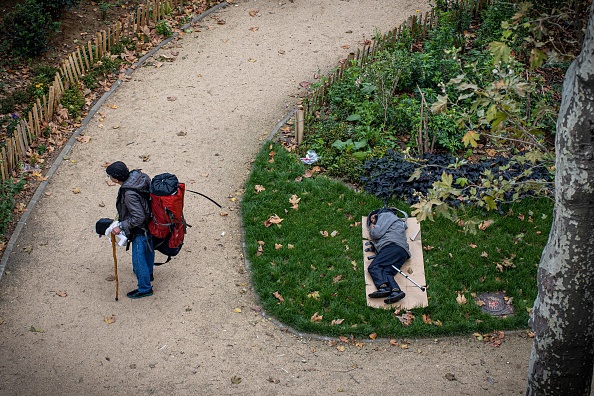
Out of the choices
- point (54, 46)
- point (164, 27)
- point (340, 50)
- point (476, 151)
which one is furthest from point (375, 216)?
point (54, 46)

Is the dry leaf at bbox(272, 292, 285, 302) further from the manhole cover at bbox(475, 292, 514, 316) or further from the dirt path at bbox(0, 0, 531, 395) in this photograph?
the manhole cover at bbox(475, 292, 514, 316)

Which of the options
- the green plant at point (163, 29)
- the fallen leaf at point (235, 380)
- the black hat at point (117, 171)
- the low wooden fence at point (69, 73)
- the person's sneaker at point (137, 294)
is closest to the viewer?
the fallen leaf at point (235, 380)

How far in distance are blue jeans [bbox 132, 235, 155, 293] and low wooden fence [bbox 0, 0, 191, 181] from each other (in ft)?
10.5

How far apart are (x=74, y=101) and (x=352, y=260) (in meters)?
6.04

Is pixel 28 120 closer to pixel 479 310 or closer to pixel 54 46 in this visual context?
pixel 54 46

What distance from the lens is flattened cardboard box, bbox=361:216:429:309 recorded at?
877 centimetres

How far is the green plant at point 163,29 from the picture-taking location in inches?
562

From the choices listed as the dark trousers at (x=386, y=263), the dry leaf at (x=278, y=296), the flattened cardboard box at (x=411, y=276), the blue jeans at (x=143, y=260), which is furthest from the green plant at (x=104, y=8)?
the dark trousers at (x=386, y=263)

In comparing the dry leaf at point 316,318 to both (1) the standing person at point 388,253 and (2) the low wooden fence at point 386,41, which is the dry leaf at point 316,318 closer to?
(1) the standing person at point 388,253

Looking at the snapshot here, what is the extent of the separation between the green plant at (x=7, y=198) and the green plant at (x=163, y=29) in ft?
16.7

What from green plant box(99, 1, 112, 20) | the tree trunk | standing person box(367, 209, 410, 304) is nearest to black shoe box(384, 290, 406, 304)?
standing person box(367, 209, 410, 304)

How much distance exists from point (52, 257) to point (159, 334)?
7.02 ft

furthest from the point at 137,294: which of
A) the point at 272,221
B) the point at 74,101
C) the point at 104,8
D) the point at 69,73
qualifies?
the point at 104,8

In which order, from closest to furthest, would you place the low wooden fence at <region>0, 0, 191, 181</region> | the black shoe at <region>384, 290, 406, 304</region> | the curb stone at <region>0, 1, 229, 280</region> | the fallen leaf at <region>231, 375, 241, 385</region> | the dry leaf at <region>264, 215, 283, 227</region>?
A: the fallen leaf at <region>231, 375, 241, 385</region> < the black shoe at <region>384, 290, 406, 304</region> < the curb stone at <region>0, 1, 229, 280</region> < the dry leaf at <region>264, 215, 283, 227</region> < the low wooden fence at <region>0, 0, 191, 181</region>
